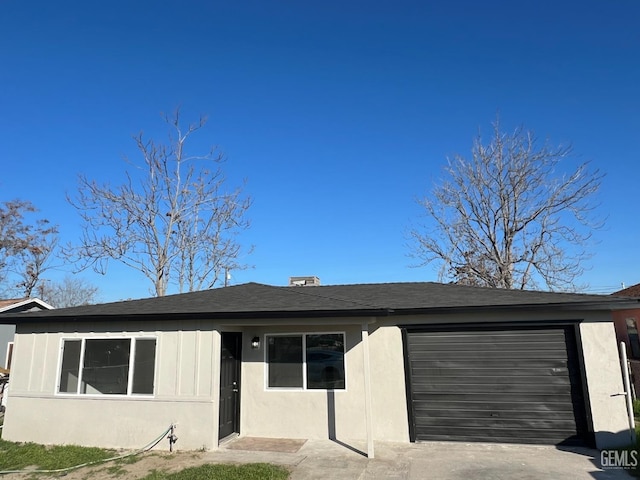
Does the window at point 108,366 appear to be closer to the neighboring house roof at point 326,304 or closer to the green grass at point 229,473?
the neighboring house roof at point 326,304

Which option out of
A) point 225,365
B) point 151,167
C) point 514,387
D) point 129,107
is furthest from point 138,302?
point 151,167

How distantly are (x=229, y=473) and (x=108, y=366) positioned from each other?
13.2 ft

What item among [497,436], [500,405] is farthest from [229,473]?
[500,405]

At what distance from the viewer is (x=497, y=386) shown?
760 cm

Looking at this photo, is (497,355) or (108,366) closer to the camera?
(497,355)

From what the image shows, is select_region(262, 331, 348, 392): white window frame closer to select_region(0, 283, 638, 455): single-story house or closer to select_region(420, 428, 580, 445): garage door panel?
select_region(0, 283, 638, 455): single-story house

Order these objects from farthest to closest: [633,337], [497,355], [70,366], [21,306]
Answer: [21,306]
[633,337]
[70,366]
[497,355]

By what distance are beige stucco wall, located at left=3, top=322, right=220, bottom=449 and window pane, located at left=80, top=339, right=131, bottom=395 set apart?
0.18 meters

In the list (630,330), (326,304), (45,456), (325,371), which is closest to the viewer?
(45,456)

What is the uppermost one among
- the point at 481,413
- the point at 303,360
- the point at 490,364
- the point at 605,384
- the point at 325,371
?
the point at 303,360

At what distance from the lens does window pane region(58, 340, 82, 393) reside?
8.38 m

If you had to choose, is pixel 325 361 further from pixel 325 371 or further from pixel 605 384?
pixel 605 384

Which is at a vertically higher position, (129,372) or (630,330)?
(630,330)

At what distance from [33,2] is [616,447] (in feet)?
50.6
